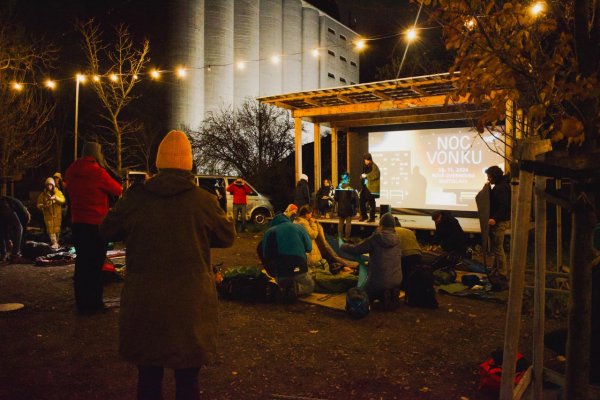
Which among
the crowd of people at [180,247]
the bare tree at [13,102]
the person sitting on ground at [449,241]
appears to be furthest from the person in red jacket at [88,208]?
the bare tree at [13,102]

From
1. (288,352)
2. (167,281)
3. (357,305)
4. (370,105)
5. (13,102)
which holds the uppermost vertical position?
(13,102)

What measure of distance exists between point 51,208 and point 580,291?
36.0ft

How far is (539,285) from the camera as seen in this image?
2.91 metres

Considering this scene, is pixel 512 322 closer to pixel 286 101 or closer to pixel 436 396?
pixel 436 396

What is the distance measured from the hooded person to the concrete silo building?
22132 millimetres

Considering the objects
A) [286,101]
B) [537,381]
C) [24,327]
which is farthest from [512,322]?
[286,101]

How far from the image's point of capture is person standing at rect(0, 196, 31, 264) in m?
9.25

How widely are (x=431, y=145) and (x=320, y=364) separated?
11791 mm

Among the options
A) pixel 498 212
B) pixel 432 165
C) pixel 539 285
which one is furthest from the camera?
pixel 432 165

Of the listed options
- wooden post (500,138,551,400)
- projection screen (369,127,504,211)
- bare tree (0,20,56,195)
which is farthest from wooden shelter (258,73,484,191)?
bare tree (0,20,56,195)

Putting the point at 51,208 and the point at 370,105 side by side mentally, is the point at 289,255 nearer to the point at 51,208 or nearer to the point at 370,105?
the point at 51,208

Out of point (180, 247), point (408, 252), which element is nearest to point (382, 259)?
point (408, 252)

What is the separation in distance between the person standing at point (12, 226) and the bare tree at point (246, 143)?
14.6 meters

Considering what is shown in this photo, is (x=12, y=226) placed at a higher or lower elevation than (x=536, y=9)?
lower
